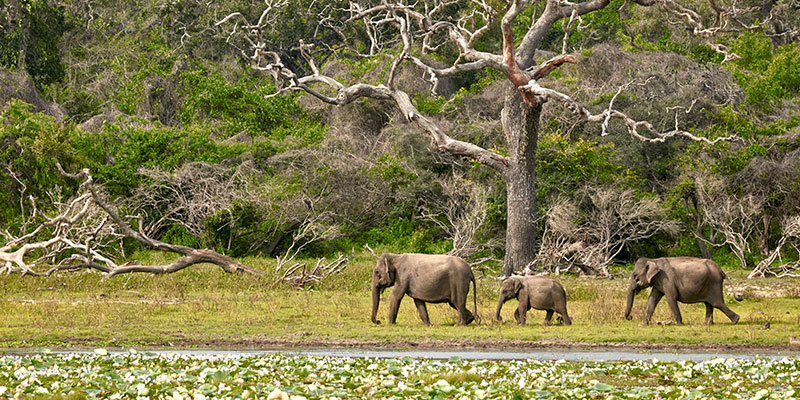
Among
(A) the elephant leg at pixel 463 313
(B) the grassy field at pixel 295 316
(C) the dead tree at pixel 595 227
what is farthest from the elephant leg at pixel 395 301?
(C) the dead tree at pixel 595 227

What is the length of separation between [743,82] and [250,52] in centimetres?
2479

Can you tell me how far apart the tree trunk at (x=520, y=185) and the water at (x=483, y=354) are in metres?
15.9

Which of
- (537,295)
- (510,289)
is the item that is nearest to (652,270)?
(537,295)

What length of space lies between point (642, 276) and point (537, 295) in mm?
1954

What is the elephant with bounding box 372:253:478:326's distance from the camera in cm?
1911

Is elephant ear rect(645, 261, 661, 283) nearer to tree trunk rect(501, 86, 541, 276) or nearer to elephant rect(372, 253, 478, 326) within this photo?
elephant rect(372, 253, 478, 326)

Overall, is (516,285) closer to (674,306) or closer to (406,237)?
(674,306)

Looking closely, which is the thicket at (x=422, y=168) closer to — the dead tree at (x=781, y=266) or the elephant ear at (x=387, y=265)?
the dead tree at (x=781, y=266)

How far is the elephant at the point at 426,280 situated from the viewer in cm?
1911

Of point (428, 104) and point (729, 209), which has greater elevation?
point (428, 104)

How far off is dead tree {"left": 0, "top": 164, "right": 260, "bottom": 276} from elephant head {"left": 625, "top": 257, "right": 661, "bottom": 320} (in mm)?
11767

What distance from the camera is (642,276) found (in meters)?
19.4

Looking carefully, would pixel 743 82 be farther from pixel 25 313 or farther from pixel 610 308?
pixel 25 313

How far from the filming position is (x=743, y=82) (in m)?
41.8
